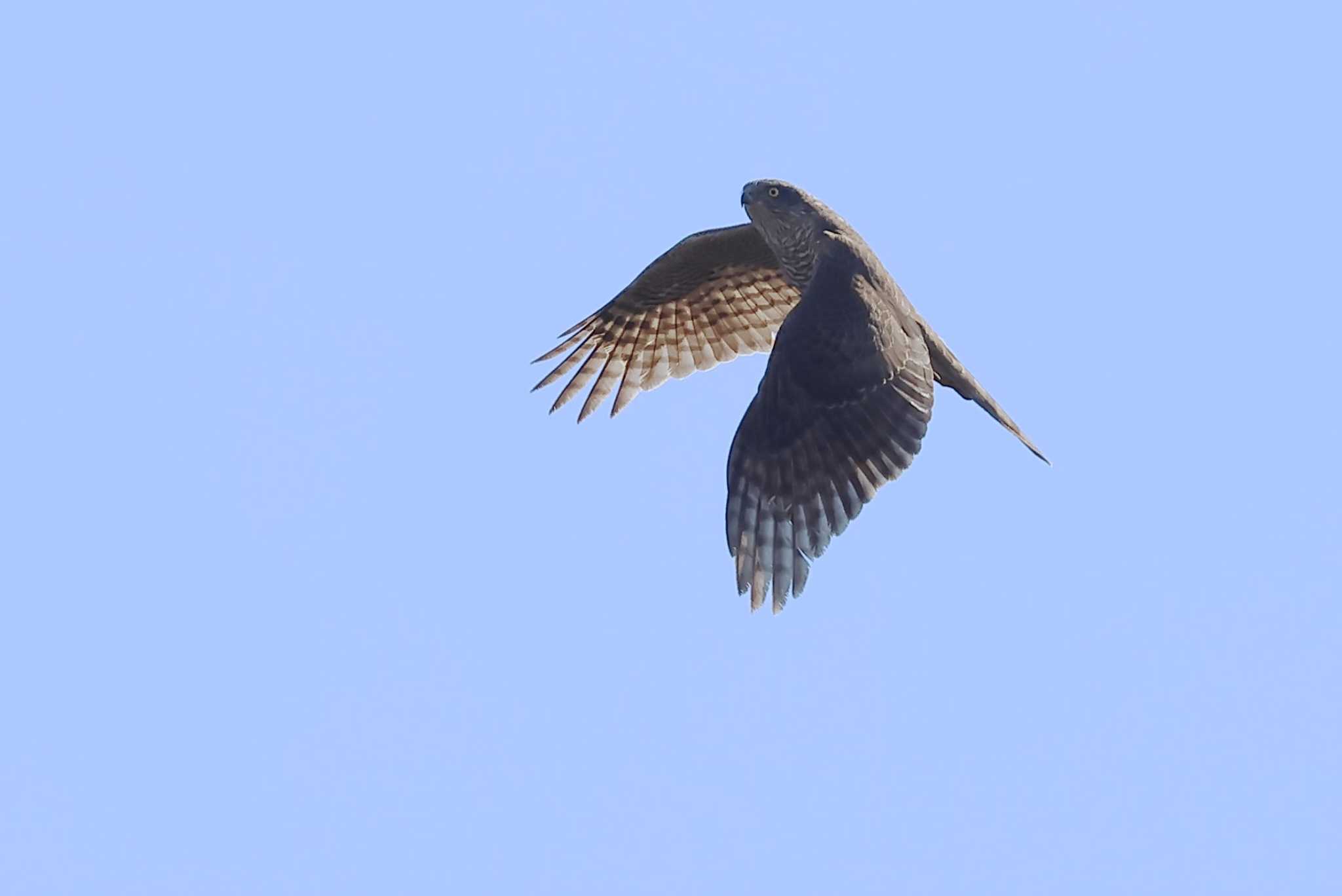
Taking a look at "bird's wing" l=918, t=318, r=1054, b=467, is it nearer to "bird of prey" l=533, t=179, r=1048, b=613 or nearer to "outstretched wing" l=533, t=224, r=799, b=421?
"bird of prey" l=533, t=179, r=1048, b=613

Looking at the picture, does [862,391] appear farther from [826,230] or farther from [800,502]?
[826,230]

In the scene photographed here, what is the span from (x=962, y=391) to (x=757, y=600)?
81.8 inches

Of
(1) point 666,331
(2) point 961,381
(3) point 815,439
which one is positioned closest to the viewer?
(3) point 815,439

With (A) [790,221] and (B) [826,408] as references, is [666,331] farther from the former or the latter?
(B) [826,408]

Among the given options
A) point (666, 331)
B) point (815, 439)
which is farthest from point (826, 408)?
point (666, 331)

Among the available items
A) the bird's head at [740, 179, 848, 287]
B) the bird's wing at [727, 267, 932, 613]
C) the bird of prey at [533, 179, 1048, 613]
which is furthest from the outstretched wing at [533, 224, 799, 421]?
the bird's wing at [727, 267, 932, 613]

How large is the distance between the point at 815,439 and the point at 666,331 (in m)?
3.26

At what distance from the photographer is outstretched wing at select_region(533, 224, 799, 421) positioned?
12.4m

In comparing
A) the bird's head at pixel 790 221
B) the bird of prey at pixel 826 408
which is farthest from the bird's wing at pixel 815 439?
the bird's head at pixel 790 221

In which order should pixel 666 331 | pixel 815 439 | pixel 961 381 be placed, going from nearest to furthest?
pixel 815 439 → pixel 961 381 → pixel 666 331

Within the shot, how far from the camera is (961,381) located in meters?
10.7

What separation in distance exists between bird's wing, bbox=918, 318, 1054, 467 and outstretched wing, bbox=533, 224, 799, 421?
1.81m

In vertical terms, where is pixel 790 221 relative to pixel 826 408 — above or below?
above

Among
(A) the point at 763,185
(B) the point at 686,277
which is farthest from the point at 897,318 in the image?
(B) the point at 686,277
